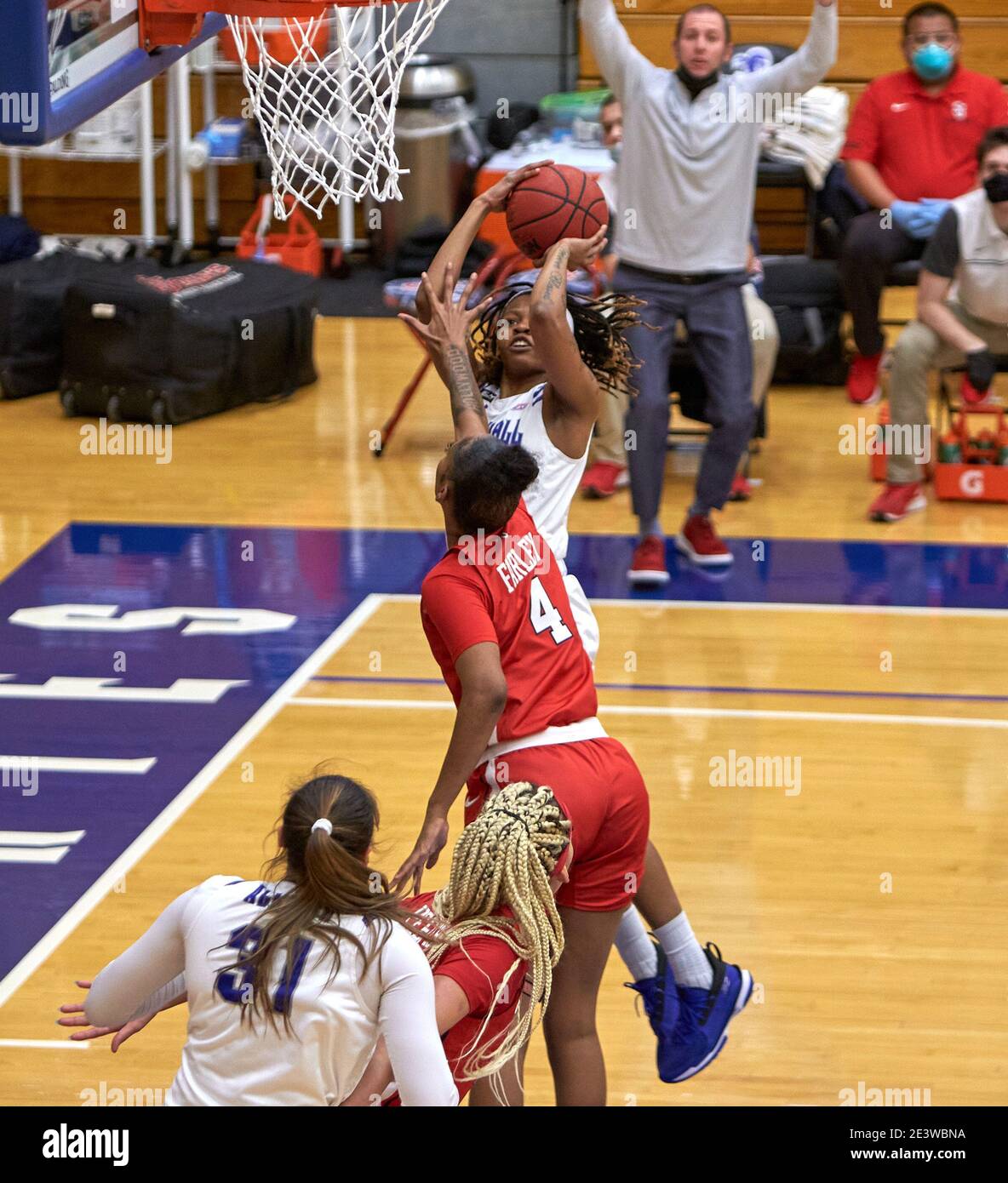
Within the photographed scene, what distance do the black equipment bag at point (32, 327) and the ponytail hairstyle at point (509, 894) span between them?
7415 millimetres

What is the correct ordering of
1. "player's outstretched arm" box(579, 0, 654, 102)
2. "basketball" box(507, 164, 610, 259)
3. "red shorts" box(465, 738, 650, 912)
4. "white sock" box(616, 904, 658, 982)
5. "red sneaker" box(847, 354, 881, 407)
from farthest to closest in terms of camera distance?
"red sneaker" box(847, 354, 881, 407), "player's outstretched arm" box(579, 0, 654, 102), "basketball" box(507, 164, 610, 259), "white sock" box(616, 904, 658, 982), "red shorts" box(465, 738, 650, 912)

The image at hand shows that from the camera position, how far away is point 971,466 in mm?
8547

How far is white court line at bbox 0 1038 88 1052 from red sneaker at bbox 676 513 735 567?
13.6ft

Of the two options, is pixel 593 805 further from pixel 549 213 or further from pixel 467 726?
pixel 549 213

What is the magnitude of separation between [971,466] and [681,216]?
7.01ft

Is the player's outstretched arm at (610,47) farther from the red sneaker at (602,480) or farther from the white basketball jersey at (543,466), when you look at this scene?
the white basketball jersey at (543,466)

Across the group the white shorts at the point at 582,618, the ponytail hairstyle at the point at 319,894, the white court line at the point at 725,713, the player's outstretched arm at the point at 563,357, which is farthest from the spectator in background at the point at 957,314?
the ponytail hairstyle at the point at 319,894

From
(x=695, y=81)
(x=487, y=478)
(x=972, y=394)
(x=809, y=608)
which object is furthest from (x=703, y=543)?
(x=487, y=478)

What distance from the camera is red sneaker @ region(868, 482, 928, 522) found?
27.2 feet

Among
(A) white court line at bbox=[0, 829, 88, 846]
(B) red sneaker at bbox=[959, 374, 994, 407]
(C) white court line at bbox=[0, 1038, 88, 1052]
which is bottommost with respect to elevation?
(A) white court line at bbox=[0, 829, 88, 846]

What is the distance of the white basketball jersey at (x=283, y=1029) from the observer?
2.67 meters

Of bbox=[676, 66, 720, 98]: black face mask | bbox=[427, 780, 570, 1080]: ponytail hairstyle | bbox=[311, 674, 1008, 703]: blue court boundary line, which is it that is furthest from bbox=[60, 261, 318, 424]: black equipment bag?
bbox=[427, 780, 570, 1080]: ponytail hairstyle

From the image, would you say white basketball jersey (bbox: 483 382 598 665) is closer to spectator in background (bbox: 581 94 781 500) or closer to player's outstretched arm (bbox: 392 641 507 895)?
player's outstretched arm (bbox: 392 641 507 895)

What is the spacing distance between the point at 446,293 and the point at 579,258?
1.09 ft
